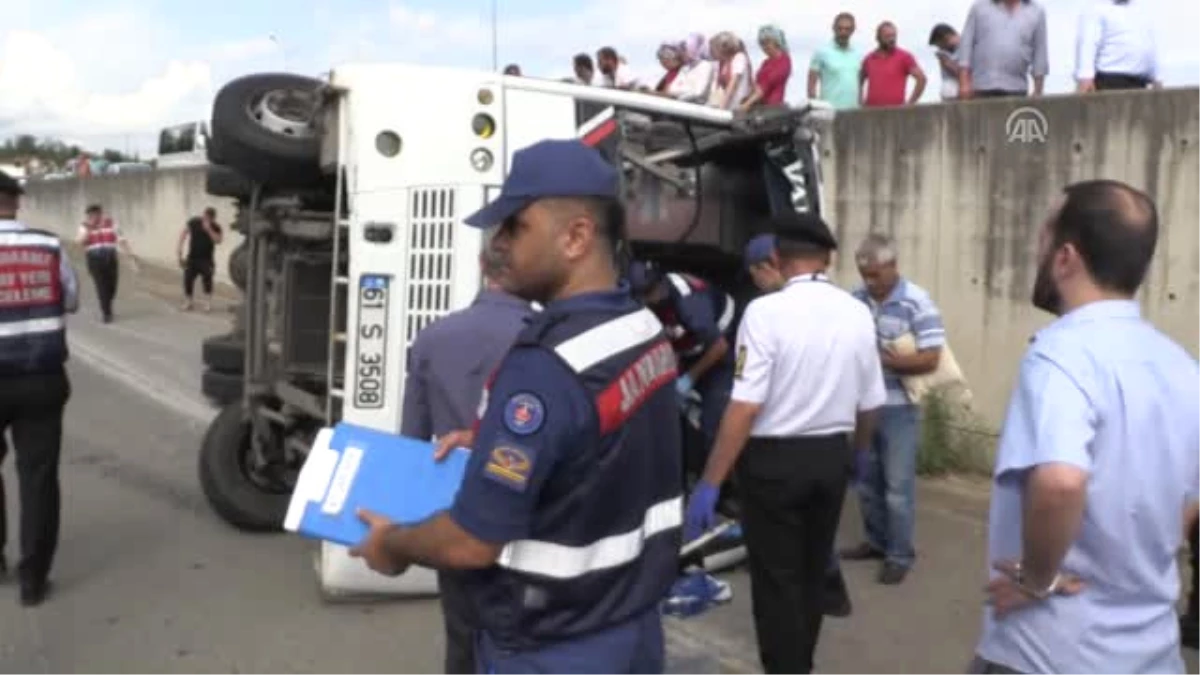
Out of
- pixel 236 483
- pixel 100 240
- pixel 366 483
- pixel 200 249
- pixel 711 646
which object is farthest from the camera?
pixel 200 249

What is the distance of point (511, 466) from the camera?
7.63ft

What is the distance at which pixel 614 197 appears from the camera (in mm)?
2541

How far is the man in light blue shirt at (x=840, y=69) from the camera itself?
11383 millimetres

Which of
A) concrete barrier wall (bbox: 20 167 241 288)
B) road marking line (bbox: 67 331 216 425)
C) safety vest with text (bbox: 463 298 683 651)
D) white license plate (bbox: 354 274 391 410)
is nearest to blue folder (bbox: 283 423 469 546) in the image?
safety vest with text (bbox: 463 298 683 651)

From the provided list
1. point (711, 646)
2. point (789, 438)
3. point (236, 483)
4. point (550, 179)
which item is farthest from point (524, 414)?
point (236, 483)

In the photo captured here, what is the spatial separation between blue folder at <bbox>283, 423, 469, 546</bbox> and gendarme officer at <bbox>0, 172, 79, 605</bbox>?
3.80 meters

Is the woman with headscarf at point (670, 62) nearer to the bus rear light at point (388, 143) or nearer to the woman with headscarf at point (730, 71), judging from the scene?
the woman with headscarf at point (730, 71)

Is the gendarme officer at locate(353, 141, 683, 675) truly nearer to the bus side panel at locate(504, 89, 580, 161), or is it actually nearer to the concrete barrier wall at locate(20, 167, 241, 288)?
the bus side panel at locate(504, 89, 580, 161)

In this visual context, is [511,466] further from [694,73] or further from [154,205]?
[154,205]

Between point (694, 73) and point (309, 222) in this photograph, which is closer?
point (309, 222)

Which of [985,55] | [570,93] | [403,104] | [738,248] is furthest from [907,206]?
[403,104]

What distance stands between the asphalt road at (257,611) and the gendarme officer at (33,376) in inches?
11.1

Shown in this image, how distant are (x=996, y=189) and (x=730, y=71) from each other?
3.47 meters

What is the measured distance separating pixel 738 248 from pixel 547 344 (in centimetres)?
532
